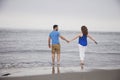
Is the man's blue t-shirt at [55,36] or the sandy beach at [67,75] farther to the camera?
the man's blue t-shirt at [55,36]

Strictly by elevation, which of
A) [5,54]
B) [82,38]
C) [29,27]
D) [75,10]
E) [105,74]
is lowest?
[105,74]

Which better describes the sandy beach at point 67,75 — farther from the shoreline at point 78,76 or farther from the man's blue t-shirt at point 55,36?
A: the man's blue t-shirt at point 55,36

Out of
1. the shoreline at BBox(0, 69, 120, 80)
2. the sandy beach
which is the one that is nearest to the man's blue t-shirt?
the sandy beach

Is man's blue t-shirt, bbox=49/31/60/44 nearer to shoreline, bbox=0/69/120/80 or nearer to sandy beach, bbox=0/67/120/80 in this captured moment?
sandy beach, bbox=0/67/120/80

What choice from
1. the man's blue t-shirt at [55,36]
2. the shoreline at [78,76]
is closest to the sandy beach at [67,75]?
the shoreline at [78,76]

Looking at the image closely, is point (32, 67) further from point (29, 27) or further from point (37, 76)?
point (29, 27)

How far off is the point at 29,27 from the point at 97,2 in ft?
6.89

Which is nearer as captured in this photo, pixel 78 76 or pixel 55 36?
pixel 78 76

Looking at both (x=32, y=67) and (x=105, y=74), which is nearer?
(x=105, y=74)

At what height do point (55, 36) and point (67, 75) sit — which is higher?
point (55, 36)

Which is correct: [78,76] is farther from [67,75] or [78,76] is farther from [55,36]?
[55,36]

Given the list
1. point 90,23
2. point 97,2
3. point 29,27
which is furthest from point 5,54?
point 97,2

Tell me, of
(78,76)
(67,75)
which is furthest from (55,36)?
(78,76)

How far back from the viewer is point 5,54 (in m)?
5.52
